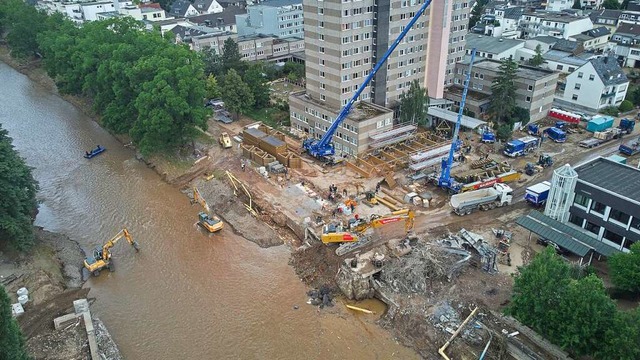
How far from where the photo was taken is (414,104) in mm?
47531

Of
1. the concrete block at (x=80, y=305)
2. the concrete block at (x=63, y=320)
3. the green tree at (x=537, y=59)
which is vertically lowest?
the concrete block at (x=63, y=320)

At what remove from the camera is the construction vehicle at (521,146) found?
44.7 metres

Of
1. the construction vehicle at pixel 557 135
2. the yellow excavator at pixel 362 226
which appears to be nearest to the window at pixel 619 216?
the yellow excavator at pixel 362 226

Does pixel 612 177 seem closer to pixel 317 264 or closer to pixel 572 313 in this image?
pixel 572 313

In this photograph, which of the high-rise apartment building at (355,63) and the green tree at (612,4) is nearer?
the high-rise apartment building at (355,63)

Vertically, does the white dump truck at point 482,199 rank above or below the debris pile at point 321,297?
above

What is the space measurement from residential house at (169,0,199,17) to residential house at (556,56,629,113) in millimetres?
72604

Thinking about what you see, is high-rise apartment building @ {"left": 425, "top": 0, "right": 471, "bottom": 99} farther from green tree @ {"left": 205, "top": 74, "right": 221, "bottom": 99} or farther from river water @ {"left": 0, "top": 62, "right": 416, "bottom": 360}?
river water @ {"left": 0, "top": 62, "right": 416, "bottom": 360}

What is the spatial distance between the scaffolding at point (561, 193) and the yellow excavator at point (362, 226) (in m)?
9.67

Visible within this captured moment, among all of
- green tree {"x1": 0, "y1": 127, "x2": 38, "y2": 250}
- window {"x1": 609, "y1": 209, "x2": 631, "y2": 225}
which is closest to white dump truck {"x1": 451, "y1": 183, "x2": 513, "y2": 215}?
window {"x1": 609, "y1": 209, "x2": 631, "y2": 225}

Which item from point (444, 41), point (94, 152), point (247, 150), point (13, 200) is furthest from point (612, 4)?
point (13, 200)

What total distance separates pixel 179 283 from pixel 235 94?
1086 inches

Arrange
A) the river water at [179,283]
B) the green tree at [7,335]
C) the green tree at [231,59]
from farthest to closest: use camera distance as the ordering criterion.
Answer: the green tree at [231,59]
the river water at [179,283]
the green tree at [7,335]

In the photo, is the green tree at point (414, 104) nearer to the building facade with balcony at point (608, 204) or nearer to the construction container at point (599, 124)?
the construction container at point (599, 124)
